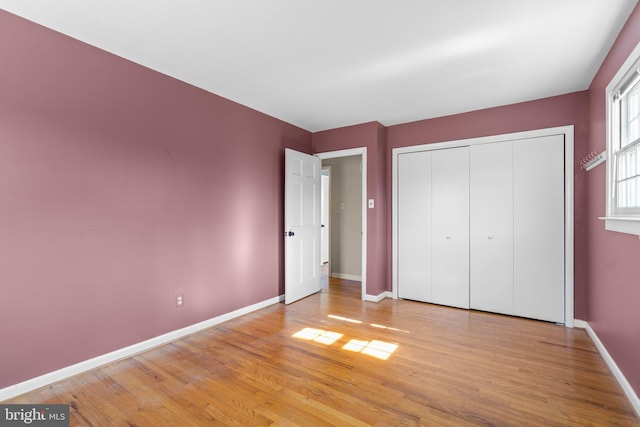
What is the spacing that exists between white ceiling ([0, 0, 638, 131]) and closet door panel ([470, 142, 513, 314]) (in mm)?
729

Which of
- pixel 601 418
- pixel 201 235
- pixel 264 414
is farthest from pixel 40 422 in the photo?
pixel 601 418

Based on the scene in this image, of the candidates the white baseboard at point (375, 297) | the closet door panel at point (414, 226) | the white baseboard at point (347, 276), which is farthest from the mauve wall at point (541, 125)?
the white baseboard at point (347, 276)

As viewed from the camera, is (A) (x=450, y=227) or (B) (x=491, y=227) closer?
(B) (x=491, y=227)

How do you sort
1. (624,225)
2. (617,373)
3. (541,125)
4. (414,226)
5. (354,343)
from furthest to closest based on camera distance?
(414,226) → (541,125) → (354,343) → (617,373) → (624,225)

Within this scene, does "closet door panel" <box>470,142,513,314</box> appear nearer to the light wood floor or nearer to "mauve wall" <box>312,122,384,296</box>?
the light wood floor

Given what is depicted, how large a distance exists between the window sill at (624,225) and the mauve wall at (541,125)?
0.93m

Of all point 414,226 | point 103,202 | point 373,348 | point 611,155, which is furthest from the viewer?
point 414,226

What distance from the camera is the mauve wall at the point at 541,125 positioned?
128 inches

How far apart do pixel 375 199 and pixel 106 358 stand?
3.44m

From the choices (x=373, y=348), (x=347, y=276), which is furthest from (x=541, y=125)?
(x=347, y=276)

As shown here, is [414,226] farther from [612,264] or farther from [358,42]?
[358,42]

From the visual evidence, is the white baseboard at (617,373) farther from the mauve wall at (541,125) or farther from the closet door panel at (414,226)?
the closet door panel at (414,226)

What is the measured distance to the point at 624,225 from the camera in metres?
2.05

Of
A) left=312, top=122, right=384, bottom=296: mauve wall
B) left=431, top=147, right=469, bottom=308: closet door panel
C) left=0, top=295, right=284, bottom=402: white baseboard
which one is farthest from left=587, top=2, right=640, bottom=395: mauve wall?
left=0, top=295, right=284, bottom=402: white baseboard
